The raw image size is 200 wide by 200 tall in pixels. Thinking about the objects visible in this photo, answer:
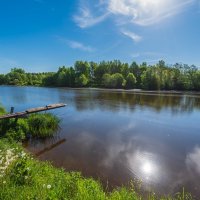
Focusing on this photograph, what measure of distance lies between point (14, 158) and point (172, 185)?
595cm

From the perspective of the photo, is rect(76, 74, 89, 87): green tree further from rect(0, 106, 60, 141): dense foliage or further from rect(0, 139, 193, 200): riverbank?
rect(0, 139, 193, 200): riverbank

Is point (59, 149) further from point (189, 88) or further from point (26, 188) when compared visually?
point (189, 88)

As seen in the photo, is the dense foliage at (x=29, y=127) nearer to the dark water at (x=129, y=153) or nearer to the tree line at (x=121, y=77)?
the dark water at (x=129, y=153)

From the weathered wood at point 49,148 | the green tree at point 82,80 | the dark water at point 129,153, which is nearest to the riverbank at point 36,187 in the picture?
the dark water at point 129,153

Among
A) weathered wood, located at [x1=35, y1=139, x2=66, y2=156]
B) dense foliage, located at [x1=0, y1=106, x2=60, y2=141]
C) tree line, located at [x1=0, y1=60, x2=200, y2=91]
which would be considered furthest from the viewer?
tree line, located at [x1=0, y1=60, x2=200, y2=91]

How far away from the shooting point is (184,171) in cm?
881

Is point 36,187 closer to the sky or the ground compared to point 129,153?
closer to the sky

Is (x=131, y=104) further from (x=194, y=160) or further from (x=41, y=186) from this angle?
(x=41, y=186)

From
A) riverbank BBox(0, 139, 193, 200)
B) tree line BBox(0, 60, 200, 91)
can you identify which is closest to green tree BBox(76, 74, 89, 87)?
tree line BBox(0, 60, 200, 91)

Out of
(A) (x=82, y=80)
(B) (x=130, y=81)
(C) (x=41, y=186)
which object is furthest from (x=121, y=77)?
(C) (x=41, y=186)

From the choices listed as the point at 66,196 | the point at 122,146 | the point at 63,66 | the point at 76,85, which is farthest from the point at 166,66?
the point at 66,196

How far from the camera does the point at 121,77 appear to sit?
9681cm

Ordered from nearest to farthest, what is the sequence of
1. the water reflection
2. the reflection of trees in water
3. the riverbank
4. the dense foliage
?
the riverbank, the water reflection, the dense foliage, the reflection of trees in water

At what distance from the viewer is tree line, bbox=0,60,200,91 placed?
88.9 metres
